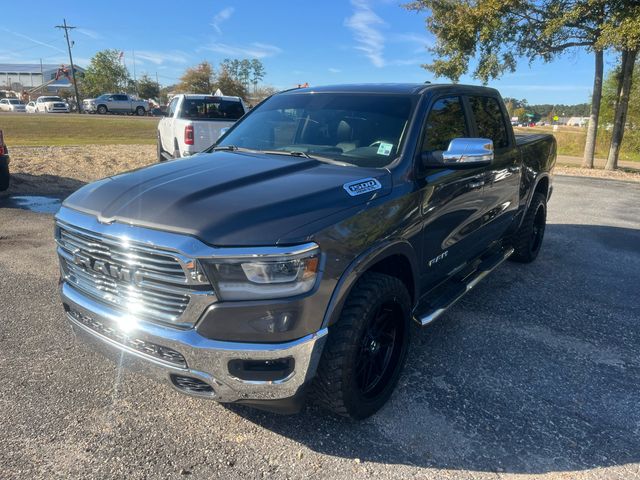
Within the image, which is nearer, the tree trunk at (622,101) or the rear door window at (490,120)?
the rear door window at (490,120)

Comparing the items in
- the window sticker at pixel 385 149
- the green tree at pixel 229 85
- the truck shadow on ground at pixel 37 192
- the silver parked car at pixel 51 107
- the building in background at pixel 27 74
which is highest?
the building in background at pixel 27 74

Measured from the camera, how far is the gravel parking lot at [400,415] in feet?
8.21

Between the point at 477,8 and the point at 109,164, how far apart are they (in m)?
10.7

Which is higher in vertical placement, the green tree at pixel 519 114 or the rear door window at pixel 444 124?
the green tree at pixel 519 114

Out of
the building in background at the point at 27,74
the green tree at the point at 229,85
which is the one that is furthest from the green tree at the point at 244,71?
the building in background at the point at 27,74

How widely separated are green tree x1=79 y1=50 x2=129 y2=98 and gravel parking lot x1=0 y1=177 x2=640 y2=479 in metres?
89.3

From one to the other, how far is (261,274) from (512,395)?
1.96 metres

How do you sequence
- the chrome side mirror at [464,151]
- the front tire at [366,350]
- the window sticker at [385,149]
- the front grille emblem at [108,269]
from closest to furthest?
the front grille emblem at [108,269]
the front tire at [366,350]
the chrome side mirror at [464,151]
the window sticker at [385,149]

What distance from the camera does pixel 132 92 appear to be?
3533 inches

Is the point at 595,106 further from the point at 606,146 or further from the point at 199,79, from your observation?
the point at 199,79

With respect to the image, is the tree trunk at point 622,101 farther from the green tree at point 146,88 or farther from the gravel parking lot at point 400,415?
the green tree at point 146,88

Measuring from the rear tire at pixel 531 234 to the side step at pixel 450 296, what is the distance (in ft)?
2.96

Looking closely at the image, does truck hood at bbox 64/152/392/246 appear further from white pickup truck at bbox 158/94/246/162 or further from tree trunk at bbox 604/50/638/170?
tree trunk at bbox 604/50/638/170

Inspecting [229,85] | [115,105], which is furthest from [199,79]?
[115,105]
